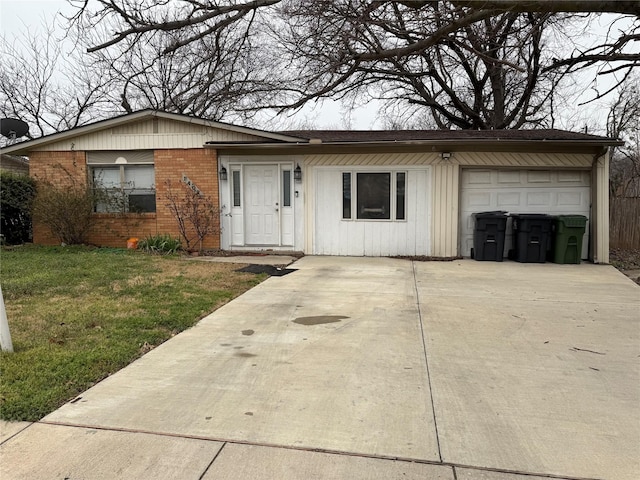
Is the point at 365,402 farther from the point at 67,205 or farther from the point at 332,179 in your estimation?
the point at 67,205

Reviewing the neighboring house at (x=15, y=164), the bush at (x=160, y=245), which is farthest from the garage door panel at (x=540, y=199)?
the neighboring house at (x=15, y=164)

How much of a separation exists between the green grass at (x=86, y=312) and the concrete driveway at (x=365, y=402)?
22cm

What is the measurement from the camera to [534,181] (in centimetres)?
1024

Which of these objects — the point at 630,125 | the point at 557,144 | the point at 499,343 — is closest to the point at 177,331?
the point at 499,343

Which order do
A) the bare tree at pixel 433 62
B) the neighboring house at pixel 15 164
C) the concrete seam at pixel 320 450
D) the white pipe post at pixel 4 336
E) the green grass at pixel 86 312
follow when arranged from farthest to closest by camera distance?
the neighboring house at pixel 15 164
the bare tree at pixel 433 62
the white pipe post at pixel 4 336
the green grass at pixel 86 312
the concrete seam at pixel 320 450

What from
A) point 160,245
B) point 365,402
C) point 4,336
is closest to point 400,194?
point 160,245

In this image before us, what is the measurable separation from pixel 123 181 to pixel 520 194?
983cm

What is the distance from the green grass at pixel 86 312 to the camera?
132 inches

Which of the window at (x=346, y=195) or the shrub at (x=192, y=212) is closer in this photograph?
the window at (x=346, y=195)

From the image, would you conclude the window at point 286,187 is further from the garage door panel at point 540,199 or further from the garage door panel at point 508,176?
the garage door panel at point 540,199

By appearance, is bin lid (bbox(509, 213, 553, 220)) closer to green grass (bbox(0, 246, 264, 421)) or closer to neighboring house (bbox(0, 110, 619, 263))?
neighboring house (bbox(0, 110, 619, 263))

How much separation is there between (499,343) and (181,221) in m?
8.50

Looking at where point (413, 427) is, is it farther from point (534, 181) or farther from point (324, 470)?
point (534, 181)

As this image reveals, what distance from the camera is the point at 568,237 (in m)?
9.45
